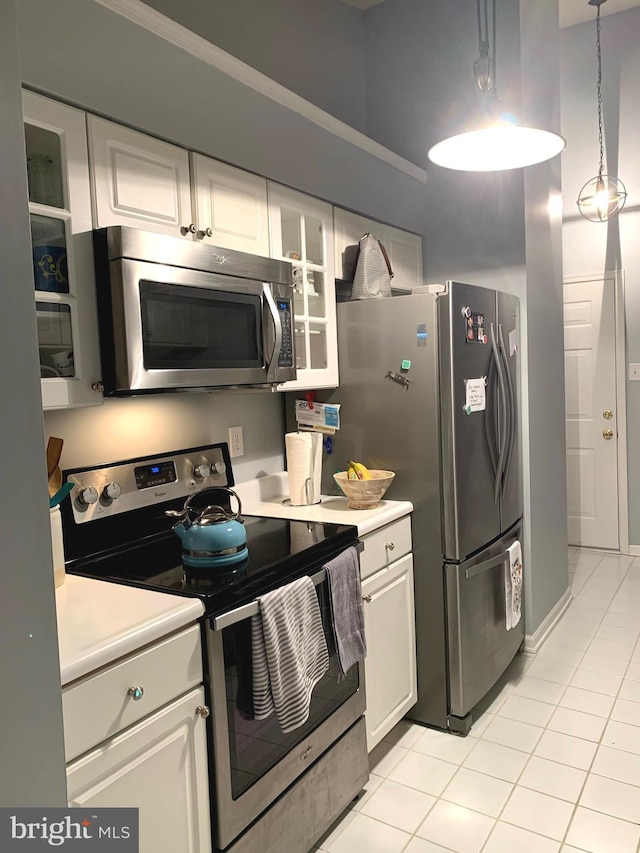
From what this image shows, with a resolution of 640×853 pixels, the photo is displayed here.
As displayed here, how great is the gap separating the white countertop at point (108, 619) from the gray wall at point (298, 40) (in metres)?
1.95

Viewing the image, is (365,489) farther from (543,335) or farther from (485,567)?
(543,335)

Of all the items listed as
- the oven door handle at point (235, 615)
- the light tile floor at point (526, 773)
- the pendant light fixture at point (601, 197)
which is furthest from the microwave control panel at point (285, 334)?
the pendant light fixture at point (601, 197)

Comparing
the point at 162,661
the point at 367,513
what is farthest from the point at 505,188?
the point at 162,661

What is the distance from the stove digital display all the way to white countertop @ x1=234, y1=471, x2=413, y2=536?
1.36ft

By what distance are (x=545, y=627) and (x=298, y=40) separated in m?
3.06

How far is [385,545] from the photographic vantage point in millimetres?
2410

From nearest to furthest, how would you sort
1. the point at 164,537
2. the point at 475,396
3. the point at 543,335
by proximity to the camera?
the point at 164,537 < the point at 475,396 < the point at 543,335

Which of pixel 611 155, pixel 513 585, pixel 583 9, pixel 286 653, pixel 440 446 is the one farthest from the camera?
pixel 611 155

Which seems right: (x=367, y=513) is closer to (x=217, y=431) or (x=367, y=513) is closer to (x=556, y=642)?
(x=217, y=431)

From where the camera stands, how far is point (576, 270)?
4.80m

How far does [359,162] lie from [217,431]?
1244 mm

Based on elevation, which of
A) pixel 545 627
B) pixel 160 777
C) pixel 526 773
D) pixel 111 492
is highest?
pixel 111 492

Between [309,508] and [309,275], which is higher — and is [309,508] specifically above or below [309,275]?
below

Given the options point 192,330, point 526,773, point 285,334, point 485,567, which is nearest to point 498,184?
point 285,334
